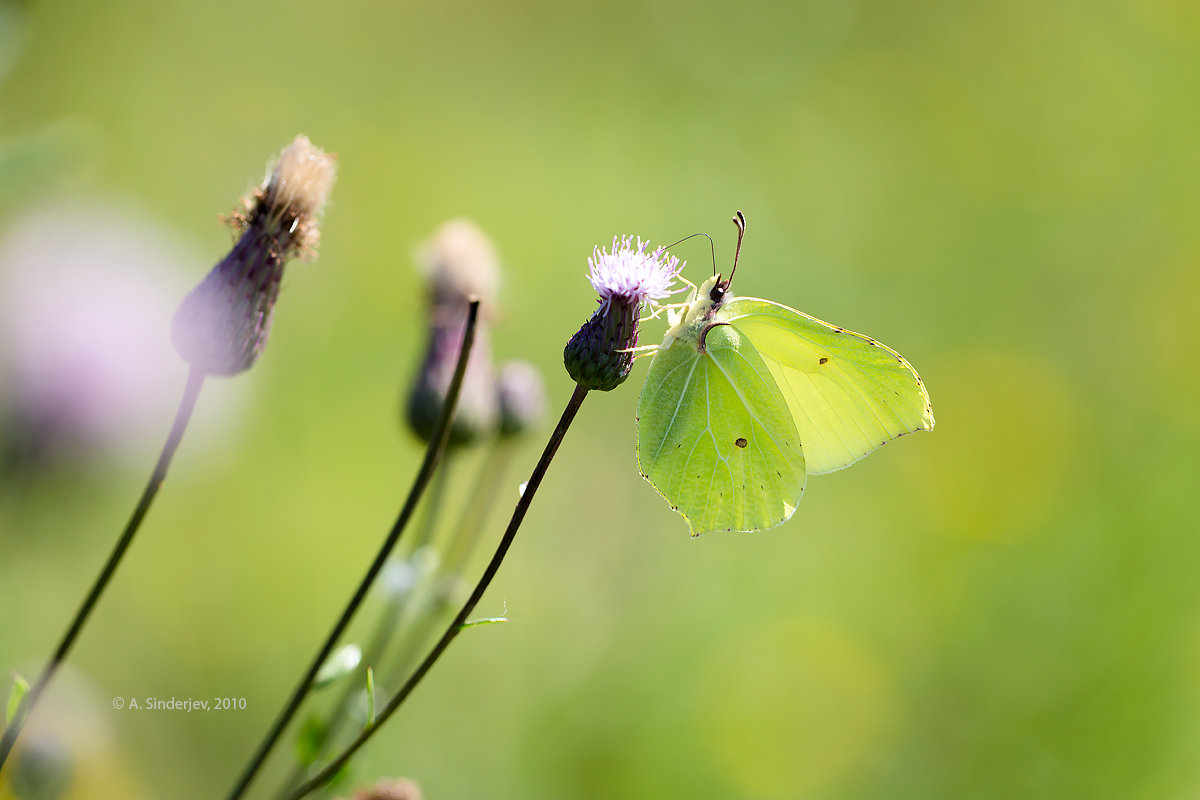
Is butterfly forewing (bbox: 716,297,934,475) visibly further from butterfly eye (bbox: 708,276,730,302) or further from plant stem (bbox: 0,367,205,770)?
plant stem (bbox: 0,367,205,770)

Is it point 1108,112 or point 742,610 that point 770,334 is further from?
point 1108,112

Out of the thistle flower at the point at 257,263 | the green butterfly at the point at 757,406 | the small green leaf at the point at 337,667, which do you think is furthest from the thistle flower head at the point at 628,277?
the small green leaf at the point at 337,667

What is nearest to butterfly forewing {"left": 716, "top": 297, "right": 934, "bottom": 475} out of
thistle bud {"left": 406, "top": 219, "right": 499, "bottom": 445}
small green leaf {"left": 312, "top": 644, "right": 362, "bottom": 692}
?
thistle bud {"left": 406, "top": 219, "right": 499, "bottom": 445}

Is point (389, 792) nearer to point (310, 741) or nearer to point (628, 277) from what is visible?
point (310, 741)

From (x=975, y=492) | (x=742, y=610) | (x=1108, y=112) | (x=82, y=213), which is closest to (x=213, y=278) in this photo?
(x=82, y=213)

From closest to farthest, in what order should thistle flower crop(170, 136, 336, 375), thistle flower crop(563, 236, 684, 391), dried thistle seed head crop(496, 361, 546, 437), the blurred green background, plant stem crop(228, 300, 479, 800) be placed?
1. plant stem crop(228, 300, 479, 800)
2. thistle flower crop(170, 136, 336, 375)
3. thistle flower crop(563, 236, 684, 391)
4. dried thistle seed head crop(496, 361, 546, 437)
5. the blurred green background
